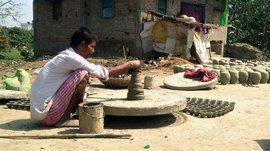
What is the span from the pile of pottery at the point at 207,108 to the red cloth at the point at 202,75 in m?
2.56

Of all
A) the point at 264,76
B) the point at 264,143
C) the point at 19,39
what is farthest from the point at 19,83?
the point at 19,39

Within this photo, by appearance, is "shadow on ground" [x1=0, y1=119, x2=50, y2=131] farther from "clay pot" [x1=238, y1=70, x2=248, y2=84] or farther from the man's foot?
"clay pot" [x1=238, y1=70, x2=248, y2=84]

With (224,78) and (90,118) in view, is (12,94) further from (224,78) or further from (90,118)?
(224,78)

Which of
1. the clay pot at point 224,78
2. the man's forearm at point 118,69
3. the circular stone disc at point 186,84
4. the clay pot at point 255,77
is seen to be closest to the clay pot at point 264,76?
the clay pot at point 255,77

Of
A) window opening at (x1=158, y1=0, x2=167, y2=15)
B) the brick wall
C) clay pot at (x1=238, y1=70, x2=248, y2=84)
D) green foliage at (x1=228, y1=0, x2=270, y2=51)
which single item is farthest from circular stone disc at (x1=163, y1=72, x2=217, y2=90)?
green foliage at (x1=228, y1=0, x2=270, y2=51)

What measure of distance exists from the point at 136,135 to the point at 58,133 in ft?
3.36

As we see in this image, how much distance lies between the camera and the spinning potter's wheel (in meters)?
4.81

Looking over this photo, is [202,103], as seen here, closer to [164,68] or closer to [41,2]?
[164,68]

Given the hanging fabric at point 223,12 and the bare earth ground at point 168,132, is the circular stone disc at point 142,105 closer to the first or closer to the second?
the bare earth ground at point 168,132

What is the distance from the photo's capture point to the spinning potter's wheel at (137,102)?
4.81m

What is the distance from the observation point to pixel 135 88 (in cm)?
520

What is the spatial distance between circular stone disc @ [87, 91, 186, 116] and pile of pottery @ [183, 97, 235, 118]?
0.53 meters

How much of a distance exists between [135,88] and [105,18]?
42.0ft

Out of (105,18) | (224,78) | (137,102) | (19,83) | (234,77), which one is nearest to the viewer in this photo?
(137,102)
